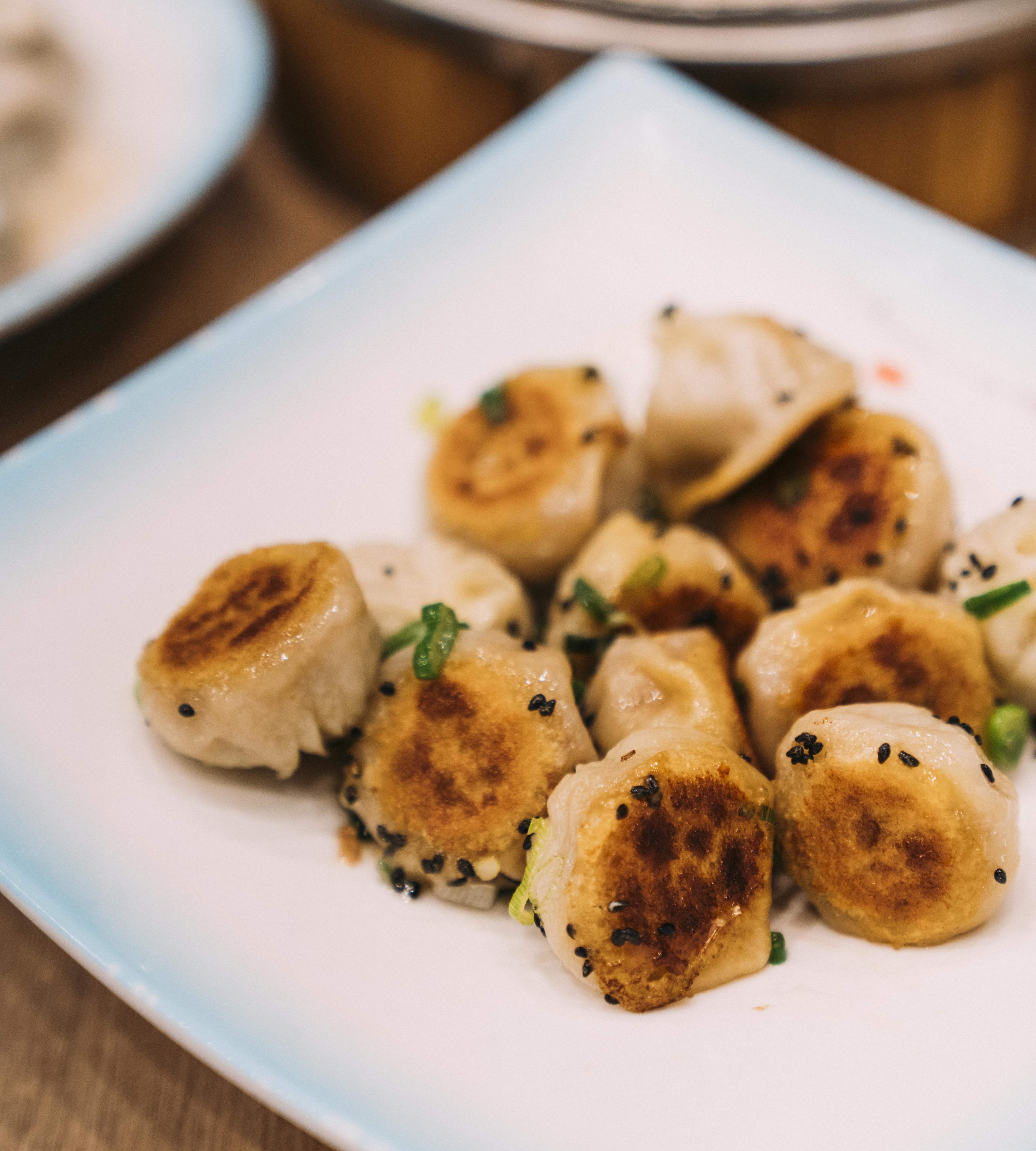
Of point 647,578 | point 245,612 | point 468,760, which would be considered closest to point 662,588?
point 647,578

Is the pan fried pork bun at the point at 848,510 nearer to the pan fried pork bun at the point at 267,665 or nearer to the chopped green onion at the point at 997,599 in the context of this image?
the chopped green onion at the point at 997,599

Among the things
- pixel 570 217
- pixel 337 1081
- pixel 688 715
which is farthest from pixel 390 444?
pixel 337 1081

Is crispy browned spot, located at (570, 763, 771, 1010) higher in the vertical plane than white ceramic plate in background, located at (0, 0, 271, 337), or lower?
lower

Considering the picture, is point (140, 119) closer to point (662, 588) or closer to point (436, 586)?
point (436, 586)

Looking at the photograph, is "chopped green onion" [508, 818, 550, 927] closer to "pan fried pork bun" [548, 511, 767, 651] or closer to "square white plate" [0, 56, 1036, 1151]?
"square white plate" [0, 56, 1036, 1151]

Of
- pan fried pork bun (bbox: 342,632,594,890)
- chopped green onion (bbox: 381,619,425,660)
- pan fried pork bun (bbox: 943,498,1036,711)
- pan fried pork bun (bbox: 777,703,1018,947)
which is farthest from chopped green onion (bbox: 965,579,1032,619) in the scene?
chopped green onion (bbox: 381,619,425,660)

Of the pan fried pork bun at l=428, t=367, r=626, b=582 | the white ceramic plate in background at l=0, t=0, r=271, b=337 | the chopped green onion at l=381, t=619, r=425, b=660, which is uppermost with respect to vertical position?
the white ceramic plate in background at l=0, t=0, r=271, b=337

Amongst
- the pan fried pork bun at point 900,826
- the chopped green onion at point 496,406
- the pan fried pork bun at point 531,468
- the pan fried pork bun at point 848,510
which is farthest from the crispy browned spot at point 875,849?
the chopped green onion at point 496,406
